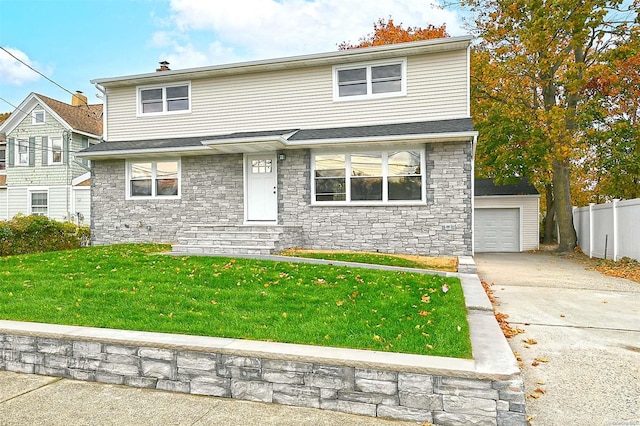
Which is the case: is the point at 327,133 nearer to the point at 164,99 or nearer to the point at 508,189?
the point at 164,99

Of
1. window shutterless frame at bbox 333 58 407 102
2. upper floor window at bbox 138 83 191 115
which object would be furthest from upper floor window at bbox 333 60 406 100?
upper floor window at bbox 138 83 191 115

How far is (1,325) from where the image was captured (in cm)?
428

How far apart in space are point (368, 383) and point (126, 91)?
13.1 metres

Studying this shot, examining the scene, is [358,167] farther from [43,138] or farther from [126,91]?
[43,138]

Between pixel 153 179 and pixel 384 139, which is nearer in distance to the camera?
pixel 384 139

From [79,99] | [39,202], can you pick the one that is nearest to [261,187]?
→ [39,202]

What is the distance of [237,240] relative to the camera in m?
10.0

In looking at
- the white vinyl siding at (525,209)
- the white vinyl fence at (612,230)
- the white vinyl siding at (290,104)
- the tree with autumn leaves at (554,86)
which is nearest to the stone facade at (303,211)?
the white vinyl siding at (290,104)

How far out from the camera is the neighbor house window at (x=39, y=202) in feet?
73.4

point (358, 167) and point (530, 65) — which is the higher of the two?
point (530, 65)

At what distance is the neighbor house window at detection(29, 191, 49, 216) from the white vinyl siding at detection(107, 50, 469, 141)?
11.7 metres

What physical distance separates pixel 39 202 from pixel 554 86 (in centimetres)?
2462

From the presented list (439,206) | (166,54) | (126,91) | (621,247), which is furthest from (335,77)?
(621,247)

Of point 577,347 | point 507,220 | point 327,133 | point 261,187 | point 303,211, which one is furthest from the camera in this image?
point 507,220
